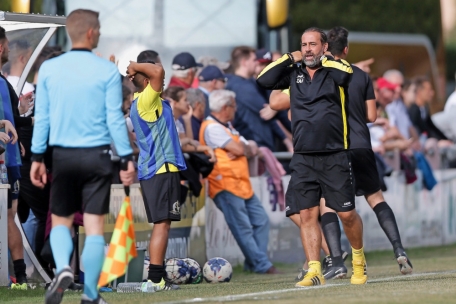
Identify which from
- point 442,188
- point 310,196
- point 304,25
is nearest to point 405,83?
point 442,188

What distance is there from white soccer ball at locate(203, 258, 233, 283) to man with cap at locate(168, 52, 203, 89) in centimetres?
258

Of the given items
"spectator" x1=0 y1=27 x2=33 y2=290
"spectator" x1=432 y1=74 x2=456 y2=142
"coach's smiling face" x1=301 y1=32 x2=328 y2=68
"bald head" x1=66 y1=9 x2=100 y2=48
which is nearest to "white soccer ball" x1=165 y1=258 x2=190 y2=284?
"spectator" x1=0 y1=27 x2=33 y2=290

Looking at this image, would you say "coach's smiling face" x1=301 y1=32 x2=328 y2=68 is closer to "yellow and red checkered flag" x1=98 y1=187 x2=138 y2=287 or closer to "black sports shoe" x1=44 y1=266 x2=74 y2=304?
"yellow and red checkered flag" x1=98 y1=187 x2=138 y2=287

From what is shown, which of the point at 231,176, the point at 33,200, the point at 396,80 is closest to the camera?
the point at 33,200

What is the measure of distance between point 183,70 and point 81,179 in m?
5.51

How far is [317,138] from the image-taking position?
31.4 ft

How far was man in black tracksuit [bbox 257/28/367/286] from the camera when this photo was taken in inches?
377

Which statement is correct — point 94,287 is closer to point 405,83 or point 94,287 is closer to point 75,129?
point 75,129

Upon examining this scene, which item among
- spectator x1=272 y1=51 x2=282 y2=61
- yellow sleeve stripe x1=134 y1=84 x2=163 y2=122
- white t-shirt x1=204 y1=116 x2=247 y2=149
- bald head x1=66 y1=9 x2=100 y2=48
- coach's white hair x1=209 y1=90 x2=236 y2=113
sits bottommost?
white t-shirt x1=204 y1=116 x2=247 y2=149

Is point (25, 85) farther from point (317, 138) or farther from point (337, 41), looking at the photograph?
point (317, 138)

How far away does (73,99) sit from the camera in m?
7.81

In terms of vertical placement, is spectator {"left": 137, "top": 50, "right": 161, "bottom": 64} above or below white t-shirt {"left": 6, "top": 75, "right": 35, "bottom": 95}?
above

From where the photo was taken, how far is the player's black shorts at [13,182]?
10.4 metres

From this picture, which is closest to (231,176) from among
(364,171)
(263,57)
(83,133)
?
(263,57)
